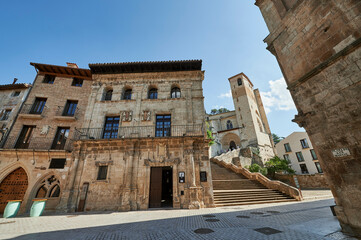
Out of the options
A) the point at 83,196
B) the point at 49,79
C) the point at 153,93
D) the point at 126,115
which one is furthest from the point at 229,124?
the point at 49,79

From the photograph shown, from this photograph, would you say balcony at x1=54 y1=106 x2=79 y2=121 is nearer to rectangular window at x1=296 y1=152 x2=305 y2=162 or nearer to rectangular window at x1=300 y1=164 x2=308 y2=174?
rectangular window at x1=296 y1=152 x2=305 y2=162

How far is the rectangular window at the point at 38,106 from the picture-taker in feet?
→ 41.3

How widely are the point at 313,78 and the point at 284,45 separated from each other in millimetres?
1843

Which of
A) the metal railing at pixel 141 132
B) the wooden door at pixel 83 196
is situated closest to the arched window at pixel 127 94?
the metal railing at pixel 141 132

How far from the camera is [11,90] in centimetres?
1373

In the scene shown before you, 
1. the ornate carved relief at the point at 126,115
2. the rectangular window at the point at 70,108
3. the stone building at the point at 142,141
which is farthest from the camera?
the rectangular window at the point at 70,108

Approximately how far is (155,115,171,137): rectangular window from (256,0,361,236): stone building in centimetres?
842

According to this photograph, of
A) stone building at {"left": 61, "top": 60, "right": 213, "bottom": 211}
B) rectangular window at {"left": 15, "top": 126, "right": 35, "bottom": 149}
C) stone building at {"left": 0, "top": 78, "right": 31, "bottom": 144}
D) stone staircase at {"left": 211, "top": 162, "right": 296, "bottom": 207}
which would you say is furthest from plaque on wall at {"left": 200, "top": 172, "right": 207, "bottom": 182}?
stone building at {"left": 0, "top": 78, "right": 31, "bottom": 144}

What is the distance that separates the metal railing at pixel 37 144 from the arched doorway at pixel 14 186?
1.78 meters

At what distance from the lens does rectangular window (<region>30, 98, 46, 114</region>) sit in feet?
41.3

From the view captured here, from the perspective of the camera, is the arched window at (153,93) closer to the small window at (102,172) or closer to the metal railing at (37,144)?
the small window at (102,172)

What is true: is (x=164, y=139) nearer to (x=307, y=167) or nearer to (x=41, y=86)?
(x=41, y=86)

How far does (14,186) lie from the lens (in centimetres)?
1012

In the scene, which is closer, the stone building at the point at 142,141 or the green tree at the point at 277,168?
the stone building at the point at 142,141
